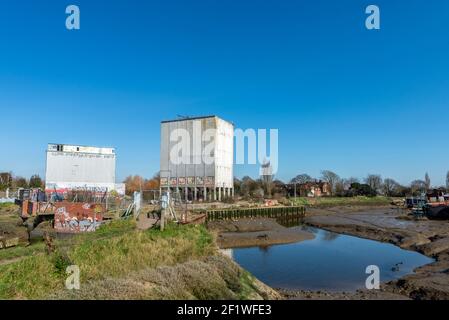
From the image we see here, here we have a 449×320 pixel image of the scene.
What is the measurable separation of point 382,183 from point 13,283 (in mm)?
140617

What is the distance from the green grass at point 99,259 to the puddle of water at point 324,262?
5.73 m

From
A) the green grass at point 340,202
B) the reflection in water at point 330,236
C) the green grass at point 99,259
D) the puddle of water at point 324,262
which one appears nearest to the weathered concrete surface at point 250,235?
the reflection in water at point 330,236

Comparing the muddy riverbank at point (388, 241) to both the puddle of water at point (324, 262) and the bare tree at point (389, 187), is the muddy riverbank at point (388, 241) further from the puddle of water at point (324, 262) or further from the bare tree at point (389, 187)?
the bare tree at point (389, 187)

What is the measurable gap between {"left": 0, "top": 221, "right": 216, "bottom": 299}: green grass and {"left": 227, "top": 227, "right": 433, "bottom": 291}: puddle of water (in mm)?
5730

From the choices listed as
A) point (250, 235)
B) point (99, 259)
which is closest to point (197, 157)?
point (250, 235)

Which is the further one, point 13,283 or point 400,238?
point 400,238

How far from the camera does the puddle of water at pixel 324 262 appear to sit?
20.2 m

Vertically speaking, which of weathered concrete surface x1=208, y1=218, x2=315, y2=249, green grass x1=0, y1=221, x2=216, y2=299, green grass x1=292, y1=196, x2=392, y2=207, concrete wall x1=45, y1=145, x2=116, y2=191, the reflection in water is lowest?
the reflection in water

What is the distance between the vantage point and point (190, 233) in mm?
20141

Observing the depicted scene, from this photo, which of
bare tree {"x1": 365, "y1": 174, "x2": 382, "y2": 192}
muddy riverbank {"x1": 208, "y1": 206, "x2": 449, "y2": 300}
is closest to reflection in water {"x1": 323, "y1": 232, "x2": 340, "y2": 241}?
muddy riverbank {"x1": 208, "y1": 206, "x2": 449, "y2": 300}

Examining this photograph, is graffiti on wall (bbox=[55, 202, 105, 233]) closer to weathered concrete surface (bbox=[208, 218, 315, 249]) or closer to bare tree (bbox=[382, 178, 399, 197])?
weathered concrete surface (bbox=[208, 218, 315, 249])

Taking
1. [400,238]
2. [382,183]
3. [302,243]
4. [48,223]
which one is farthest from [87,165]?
[382,183]

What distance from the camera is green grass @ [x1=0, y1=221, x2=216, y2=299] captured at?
9812mm
